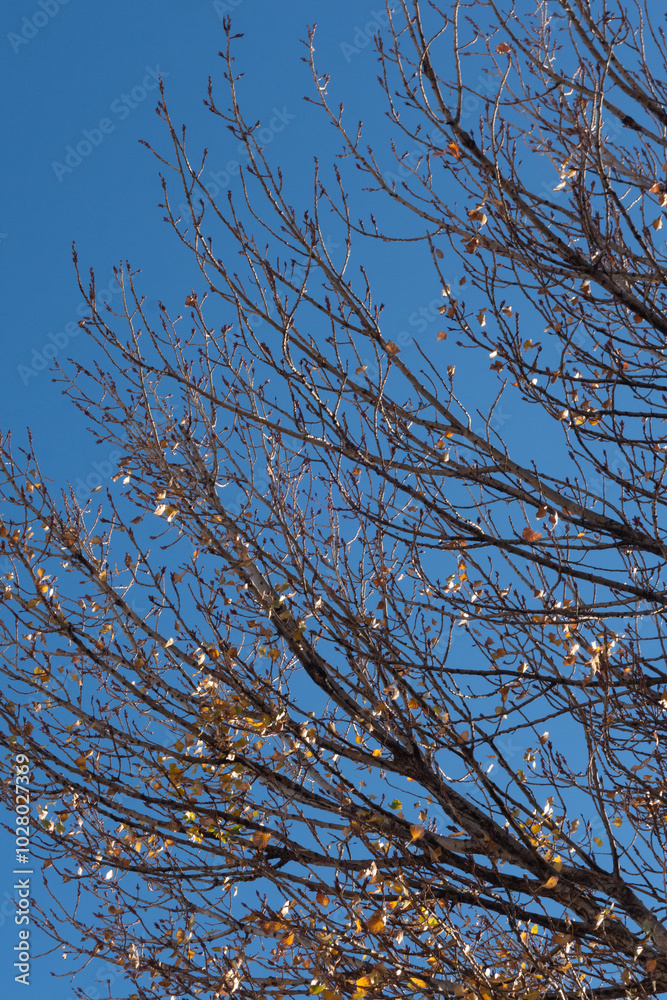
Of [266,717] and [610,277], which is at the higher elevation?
[610,277]

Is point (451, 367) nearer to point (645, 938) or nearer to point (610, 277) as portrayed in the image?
point (610, 277)

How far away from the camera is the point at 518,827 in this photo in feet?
12.6

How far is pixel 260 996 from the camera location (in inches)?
155

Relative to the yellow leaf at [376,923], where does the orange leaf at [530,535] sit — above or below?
above

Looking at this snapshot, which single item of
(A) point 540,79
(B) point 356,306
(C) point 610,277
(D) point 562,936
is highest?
(A) point 540,79

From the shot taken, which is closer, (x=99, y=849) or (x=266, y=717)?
(x=266, y=717)

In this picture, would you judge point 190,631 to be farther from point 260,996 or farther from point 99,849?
point 260,996

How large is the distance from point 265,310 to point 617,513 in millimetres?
1915

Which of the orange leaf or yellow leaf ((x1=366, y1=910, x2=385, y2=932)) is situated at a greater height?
the orange leaf

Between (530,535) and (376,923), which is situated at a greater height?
(530,535)

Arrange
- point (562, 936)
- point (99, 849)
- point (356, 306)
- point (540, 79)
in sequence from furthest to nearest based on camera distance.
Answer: point (540, 79) < point (99, 849) < point (356, 306) < point (562, 936)

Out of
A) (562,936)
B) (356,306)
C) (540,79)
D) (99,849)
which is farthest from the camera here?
(540,79)

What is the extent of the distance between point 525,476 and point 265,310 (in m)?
1.48

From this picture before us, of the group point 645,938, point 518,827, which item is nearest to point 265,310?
point 518,827
